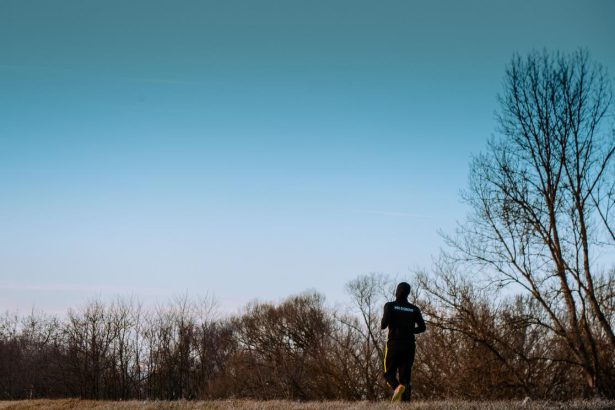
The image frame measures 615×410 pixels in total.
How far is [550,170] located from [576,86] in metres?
2.57

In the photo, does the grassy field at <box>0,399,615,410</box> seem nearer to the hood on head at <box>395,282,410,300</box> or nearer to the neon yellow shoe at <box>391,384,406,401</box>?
the neon yellow shoe at <box>391,384,406,401</box>

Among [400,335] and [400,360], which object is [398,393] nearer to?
[400,360]

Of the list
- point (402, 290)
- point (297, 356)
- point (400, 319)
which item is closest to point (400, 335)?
point (400, 319)

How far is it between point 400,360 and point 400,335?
0.51 m

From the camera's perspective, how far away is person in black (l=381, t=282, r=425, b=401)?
937 centimetres

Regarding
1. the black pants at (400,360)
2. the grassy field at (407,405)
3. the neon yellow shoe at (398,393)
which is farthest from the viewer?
the black pants at (400,360)

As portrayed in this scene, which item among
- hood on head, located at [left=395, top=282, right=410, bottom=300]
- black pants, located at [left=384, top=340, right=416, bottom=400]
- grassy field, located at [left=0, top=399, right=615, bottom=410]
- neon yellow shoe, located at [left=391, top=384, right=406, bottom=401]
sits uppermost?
hood on head, located at [left=395, top=282, right=410, bottom=300]

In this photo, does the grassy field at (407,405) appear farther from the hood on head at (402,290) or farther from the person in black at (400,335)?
the hood on head at (402,290)

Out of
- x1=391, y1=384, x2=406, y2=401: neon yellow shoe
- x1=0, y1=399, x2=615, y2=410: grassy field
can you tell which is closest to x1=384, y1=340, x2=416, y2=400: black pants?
x1=391, y1=384, x2=406, y2=401: neon yellow shoe

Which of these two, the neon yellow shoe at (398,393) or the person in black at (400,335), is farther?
the person in black at (400,335)

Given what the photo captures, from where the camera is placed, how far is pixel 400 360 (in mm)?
9445

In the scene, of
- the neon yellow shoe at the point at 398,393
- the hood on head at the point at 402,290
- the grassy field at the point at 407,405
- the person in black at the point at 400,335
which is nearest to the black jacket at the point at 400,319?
the person in black at the point at 400,335

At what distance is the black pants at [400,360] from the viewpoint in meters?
9.36

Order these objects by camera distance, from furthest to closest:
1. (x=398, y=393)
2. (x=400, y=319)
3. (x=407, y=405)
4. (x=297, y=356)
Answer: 1. (x=297, y=356)
2. (x=400, y=319)
3. (x=398, y=393)
4. (x=407, y=405)
